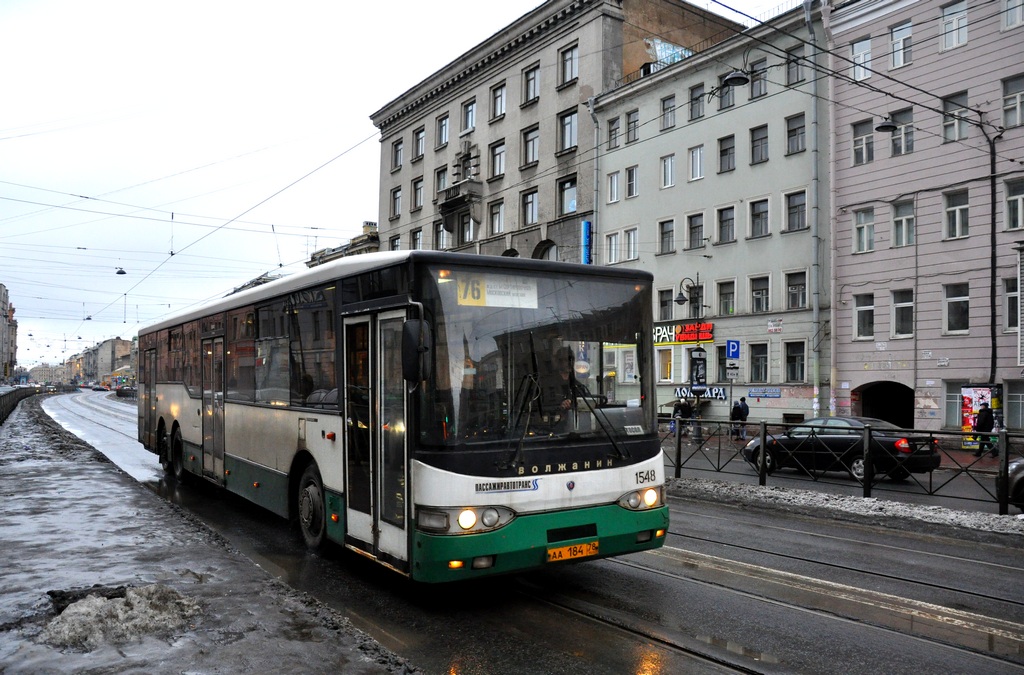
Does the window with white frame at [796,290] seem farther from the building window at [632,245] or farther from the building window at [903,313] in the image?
the building window at [632,245]

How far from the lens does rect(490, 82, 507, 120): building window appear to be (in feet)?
146

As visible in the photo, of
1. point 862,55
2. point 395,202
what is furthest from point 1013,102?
point 395,202

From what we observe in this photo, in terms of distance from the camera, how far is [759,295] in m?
32.3

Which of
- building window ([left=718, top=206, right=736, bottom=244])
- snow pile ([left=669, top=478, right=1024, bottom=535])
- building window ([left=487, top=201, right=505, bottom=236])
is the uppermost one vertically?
building window ([left=487, top=201, right=505, bottom=236])

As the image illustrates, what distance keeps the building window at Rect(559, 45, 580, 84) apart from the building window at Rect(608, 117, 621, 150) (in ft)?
9.73

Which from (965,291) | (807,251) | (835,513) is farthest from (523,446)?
(807,251)

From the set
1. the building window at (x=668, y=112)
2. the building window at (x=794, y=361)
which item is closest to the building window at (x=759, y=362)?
the building window at (x=794, y=361)

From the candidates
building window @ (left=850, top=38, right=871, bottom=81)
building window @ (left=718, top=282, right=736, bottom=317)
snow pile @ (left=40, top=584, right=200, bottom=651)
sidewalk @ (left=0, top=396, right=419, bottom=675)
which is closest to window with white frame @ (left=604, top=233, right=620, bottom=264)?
building window @ (left=718, top=282, right=736, bottom=317)

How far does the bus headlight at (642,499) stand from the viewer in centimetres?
695

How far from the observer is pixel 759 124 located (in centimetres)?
3184

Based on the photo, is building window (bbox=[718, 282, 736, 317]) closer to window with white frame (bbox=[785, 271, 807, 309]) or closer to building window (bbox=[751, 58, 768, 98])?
window with white frame (bbox=[785, 271, 807, 309])

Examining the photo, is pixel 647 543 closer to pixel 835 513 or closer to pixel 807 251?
pixel 835 513

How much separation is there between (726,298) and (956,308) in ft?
30.0

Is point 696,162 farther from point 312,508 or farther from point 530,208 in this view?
point 312,508
